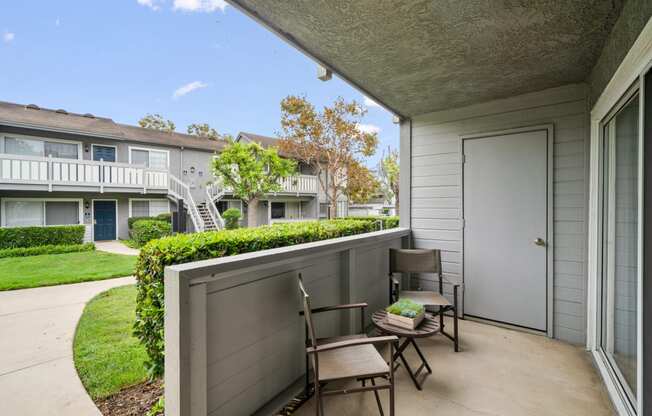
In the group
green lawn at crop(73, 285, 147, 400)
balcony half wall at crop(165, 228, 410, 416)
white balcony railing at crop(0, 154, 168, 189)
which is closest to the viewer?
balcony half wall at crop(165, 228, 410, 416)

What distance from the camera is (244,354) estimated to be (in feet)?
5.90

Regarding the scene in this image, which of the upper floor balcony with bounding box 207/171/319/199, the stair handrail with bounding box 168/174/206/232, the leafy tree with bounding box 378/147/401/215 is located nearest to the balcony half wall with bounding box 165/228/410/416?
the stair handrail with bounding box 168/174/206/232

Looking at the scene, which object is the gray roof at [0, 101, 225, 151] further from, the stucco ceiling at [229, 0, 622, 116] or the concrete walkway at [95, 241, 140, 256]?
the stucco ceiling at [229, 0, 622, 116]

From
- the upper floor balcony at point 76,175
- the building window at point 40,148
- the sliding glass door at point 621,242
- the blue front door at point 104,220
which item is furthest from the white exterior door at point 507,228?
the building window at point 40,148

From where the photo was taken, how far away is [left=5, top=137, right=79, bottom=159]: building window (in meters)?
9.45

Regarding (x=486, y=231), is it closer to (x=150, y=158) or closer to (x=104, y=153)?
(x=150, y=158)

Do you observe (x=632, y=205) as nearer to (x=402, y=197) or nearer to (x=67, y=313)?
(x=402, y=197)

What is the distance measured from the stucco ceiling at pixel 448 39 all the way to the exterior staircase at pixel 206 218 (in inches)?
401

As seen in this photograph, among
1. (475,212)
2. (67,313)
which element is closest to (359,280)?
(475,212)

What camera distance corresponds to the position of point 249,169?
35.2 feet

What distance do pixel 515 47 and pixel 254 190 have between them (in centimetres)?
962

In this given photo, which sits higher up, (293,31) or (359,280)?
(293,31)

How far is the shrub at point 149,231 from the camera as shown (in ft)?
32.0

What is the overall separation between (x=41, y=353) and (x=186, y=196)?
988 centimetres
